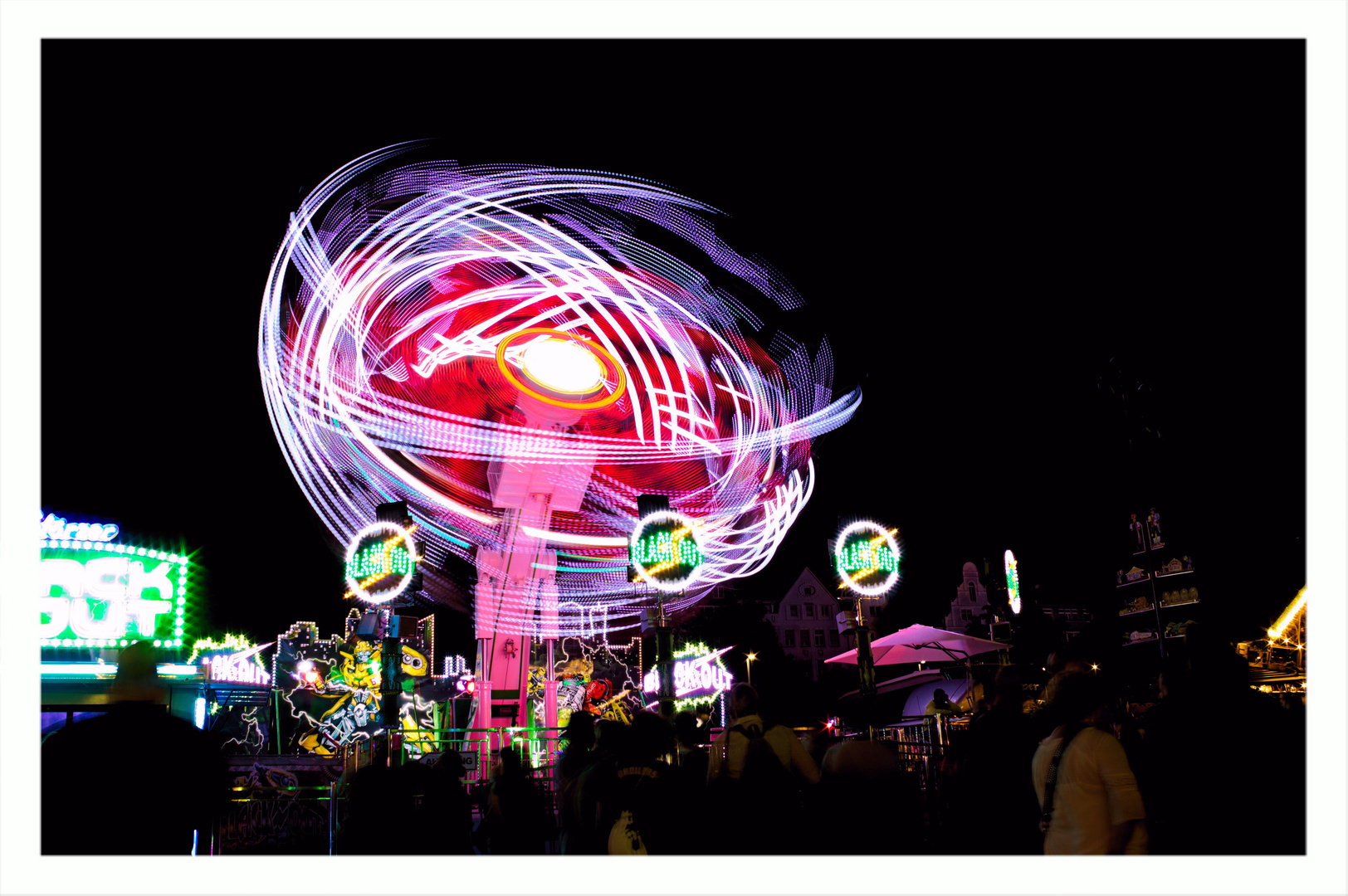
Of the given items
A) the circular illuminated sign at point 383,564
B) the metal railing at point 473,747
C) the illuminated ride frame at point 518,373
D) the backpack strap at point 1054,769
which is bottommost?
the metal railing at point 473,747

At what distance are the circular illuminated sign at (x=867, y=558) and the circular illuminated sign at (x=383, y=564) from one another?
707cm

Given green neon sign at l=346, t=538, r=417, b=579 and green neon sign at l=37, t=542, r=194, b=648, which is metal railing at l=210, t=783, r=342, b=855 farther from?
green neon sign at l=37, t=542, r=194, b=648

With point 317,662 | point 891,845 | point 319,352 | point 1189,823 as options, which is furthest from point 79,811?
point 317,662

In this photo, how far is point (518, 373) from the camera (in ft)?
91.0

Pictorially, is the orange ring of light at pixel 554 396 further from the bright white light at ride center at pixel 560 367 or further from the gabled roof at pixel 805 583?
the gabled roof at pixel 805 583

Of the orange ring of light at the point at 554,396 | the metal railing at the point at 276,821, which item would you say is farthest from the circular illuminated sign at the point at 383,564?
the orange ring of light at the point at 554,396

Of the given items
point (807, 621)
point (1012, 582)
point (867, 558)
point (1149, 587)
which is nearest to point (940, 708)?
point (867, 558)

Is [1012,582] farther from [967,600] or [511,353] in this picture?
[967,600]

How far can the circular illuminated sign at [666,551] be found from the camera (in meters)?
14.9

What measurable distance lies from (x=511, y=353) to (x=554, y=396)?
6.03 feet

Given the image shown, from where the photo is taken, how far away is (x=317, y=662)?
3616cm

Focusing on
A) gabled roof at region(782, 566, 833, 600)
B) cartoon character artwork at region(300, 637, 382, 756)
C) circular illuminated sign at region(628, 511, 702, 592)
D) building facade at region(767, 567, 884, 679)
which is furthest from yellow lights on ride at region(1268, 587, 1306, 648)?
gabled roof at region(782, 566, 833, 600)

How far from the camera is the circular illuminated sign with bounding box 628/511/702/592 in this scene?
1485 cm

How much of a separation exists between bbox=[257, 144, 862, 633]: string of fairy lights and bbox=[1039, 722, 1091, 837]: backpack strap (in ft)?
49.5
